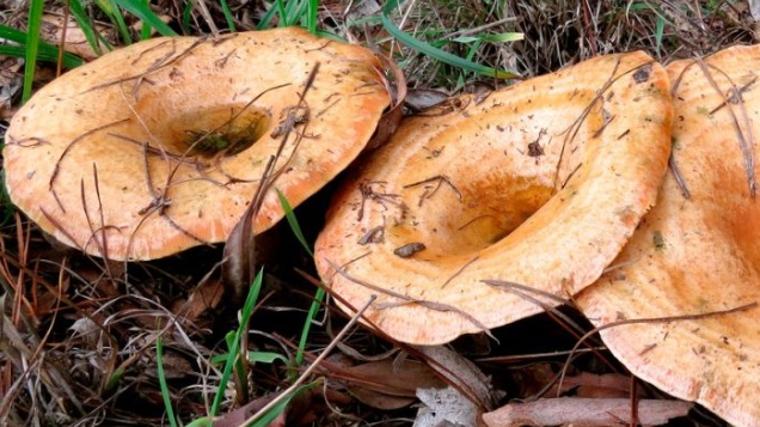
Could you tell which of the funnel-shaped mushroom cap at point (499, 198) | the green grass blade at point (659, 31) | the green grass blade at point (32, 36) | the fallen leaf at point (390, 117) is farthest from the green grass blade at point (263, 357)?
the green grass blade at point (659, 31)

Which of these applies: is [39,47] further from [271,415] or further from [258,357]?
[271,415]

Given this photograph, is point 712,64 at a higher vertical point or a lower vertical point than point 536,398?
higher

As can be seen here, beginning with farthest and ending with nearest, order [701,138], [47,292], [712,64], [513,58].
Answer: [513,58], [47,292], [712,64], [701,138]

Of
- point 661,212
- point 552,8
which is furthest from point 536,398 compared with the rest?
point 552,8

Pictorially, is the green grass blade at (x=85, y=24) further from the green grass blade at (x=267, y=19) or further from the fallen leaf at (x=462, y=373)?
the fallen leaf at (x=462, y=373)

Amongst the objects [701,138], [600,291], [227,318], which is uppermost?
[701,138]

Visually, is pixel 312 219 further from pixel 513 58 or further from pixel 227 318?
pixel 513 58

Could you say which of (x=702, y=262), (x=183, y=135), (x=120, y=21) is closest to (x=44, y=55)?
(x=120, y=21)
